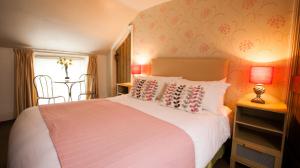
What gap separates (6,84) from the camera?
2.92 meters

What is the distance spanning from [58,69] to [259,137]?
4.15 metres

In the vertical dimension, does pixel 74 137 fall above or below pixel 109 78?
below

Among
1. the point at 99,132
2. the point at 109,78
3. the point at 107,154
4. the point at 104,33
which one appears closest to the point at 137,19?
the point at 104,33

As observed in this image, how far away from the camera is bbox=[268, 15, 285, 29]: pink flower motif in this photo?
5.60 feet

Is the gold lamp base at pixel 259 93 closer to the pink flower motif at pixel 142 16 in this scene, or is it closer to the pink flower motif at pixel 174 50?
the pink flower motif at pixel 174 50

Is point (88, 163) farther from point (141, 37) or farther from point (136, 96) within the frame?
point (141, 37)

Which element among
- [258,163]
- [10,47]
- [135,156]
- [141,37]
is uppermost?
[141,37]

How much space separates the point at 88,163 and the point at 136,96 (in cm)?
155

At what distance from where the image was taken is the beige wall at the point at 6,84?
2.85 meters

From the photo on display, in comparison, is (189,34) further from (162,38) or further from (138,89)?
(138,89)

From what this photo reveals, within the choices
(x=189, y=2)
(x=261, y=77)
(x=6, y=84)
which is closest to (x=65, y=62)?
(x=6, y=84)

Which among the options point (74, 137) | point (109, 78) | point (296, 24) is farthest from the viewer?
point (109, 78)

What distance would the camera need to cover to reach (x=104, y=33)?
11.8ft

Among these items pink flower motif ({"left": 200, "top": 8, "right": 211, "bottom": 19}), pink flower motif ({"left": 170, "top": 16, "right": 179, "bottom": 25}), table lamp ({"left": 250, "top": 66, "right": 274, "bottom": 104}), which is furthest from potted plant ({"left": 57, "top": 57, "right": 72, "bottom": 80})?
table lamp ({"left": 250, "top": 66, "right": 274, "bottom": 104})
